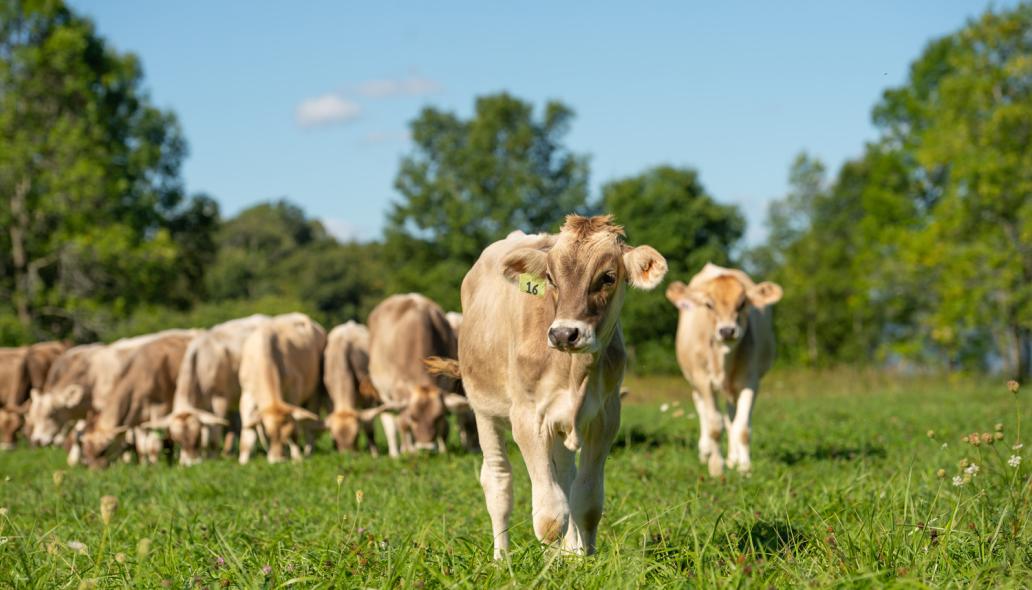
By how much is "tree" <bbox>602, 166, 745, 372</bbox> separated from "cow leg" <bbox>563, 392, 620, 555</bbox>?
48801 millimetres

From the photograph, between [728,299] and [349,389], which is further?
[349,389]

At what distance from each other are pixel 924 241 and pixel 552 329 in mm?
35081

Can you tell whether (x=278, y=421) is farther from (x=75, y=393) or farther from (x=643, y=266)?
(x=643, y=266)

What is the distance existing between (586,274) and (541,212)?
56.0 m

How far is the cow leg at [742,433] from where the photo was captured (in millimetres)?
10328

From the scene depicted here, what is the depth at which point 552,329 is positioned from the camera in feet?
16.6

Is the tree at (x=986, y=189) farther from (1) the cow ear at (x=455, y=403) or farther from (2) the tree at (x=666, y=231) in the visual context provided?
(1) the cow ear at (x=455, y=403)

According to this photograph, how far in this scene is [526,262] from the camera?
18.6 ft

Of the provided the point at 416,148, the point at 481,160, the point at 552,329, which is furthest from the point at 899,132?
the point at 552,329

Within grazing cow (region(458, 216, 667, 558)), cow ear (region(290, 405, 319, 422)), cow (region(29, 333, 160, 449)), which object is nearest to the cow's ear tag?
grazing cow (region(458, 216, 667, 558))

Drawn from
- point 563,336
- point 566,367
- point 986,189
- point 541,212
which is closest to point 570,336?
point 563,336

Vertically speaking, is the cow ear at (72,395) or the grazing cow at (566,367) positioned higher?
the grazing cow at (566,367)

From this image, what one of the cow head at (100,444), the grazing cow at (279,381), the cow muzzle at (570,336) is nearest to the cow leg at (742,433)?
the cow muzzle at (570,336)

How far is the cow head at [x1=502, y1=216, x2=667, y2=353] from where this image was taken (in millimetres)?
5141
